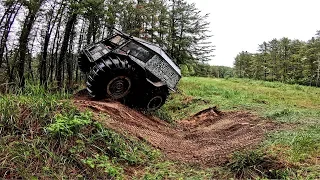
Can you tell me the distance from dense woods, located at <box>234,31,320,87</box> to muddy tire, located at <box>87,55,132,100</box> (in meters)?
39.7

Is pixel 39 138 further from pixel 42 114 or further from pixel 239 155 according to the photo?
pixel 239 155

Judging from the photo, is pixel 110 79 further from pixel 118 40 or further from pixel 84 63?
pixel 84 63

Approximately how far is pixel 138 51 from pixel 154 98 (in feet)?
5.07

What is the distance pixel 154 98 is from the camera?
9.53 meters

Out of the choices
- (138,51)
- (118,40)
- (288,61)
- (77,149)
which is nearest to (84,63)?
(118,40)

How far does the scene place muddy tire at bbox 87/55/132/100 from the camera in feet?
28.0

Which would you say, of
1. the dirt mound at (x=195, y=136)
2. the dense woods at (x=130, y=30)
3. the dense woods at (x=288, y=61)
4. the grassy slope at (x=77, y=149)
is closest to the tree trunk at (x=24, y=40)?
the dense woods at (x=130, y=30)

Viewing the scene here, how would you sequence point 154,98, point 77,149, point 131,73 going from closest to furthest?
point 77,149 < point 131,73 < point 154,98

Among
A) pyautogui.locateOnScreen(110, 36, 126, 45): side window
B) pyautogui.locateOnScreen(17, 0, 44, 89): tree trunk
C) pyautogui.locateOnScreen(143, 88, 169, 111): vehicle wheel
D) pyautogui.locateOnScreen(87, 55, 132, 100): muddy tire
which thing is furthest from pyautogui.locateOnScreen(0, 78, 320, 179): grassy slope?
pyautogui.locateOnScreen(17, 0, 44, 89): tree trunk

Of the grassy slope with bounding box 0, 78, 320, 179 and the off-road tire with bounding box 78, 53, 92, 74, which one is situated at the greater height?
the off-road tire with bounding box 78, 53, 92, 74

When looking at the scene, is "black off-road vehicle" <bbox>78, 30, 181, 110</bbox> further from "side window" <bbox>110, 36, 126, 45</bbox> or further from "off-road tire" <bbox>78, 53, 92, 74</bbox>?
"off-road tire" <bbox>78, 53, 92, 74</bbox>

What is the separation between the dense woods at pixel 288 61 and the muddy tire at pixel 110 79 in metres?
39.7

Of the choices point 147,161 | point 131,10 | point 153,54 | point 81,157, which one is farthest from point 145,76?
point 131,10

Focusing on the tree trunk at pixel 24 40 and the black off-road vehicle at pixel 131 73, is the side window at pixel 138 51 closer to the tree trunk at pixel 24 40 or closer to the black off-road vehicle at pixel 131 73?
the black off-road vehicle at pixel 131 73
